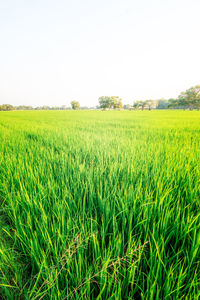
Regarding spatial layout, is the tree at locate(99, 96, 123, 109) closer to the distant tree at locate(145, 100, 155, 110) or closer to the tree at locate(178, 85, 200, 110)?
the distant tree at locate(145, 100, 155, 110)

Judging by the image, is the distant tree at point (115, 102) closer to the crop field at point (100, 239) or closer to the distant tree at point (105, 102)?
the distant tree at point (105, 102)

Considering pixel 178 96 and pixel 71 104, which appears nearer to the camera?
pixel 178 96

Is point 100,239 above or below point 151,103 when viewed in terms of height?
below

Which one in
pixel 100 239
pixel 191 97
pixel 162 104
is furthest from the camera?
pixel 162 104

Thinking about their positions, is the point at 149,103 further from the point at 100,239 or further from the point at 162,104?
the point at 100,239

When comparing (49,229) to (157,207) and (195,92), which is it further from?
(195,92)

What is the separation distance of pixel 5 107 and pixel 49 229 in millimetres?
86412

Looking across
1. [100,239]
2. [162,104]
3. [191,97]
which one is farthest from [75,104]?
[100,239]

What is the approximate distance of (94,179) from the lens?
1.23m

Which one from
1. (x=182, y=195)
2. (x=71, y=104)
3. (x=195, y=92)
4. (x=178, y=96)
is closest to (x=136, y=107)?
(x=178, y=96)

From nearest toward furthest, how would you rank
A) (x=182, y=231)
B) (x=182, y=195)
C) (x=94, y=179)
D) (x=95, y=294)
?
1. (x=95, y=294)
2. (x=182, y=231)
3. (x=182, y=195)
4. (x=94, y=179)

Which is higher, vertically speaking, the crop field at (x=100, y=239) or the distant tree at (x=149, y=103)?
the distant tree at (x=149, y=103)

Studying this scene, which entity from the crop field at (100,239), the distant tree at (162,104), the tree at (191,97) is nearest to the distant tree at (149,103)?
the distant tree at (162,104)

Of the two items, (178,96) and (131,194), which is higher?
(178,96)
